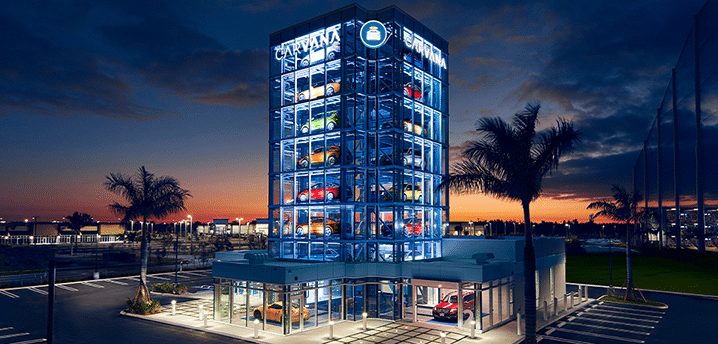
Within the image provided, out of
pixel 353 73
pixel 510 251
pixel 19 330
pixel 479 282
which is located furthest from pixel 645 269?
pixel 19 330

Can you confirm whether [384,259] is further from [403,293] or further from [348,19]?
[348,19]

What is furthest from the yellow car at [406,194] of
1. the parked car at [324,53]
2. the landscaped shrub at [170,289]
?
the landscaped shrub at [170,289]

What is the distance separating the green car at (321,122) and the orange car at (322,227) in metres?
6.43

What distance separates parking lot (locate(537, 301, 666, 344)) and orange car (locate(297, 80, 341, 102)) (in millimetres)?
20111

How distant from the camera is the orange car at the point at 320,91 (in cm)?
3231

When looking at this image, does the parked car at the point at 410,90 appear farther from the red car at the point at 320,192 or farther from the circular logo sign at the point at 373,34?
the red car at the point at 320,192

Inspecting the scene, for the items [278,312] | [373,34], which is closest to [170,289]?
[278,312]

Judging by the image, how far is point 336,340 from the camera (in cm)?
2395

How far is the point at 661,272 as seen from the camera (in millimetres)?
64125

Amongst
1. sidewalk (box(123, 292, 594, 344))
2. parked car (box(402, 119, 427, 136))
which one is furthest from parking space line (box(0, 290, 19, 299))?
parked car (box(402, 119, 427, 136))

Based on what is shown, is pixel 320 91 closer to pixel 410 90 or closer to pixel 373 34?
pixel 373 34

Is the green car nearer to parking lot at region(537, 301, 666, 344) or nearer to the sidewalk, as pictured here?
the sidewalk

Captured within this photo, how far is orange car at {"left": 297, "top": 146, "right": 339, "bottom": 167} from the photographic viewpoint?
3194 centimetres

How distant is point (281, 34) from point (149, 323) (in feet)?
73.6
